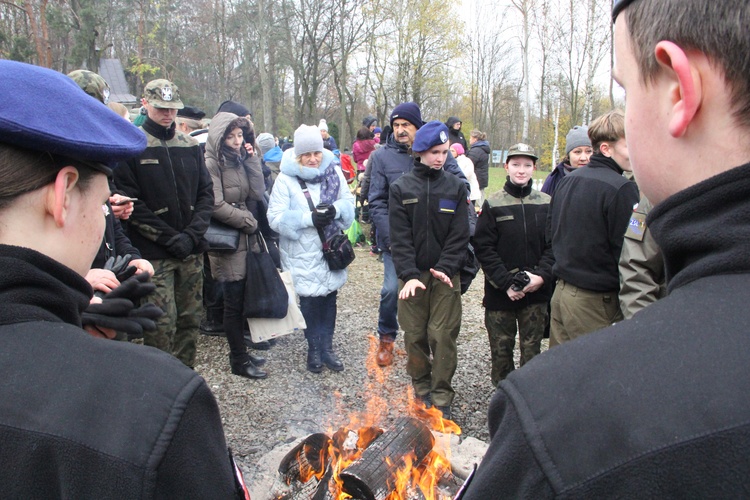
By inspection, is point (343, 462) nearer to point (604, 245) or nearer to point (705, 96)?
point (604, 245)

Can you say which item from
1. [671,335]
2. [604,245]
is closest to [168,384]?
[671,335]

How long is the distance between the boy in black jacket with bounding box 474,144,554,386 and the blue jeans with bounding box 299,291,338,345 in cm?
153

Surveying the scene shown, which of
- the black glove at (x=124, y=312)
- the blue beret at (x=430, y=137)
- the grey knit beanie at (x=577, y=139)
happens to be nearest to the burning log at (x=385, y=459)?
the black glove at (x=124, y=312)

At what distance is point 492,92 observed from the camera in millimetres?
41000

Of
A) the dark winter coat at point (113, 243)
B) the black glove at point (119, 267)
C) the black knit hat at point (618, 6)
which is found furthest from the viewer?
the dark winter coat at point (113, 243)

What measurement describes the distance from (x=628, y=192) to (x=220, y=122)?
3.47 metres

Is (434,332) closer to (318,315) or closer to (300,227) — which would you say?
(318,315)

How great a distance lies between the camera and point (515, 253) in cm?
426

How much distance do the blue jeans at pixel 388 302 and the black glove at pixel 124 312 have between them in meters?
3.39

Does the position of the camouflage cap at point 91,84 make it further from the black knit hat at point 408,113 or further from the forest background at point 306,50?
the forest background at point 306,50

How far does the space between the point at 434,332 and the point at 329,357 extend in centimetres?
126

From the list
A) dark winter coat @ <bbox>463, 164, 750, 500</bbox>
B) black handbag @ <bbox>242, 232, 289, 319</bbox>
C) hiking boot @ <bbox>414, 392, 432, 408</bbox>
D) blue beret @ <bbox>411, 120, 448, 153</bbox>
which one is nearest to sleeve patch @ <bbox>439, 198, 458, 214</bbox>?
blue beret @ <bbox>411, 120, 448, 153</bbox>

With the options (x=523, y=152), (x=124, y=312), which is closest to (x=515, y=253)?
(x=523, y=152)

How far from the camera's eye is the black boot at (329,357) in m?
4.96
